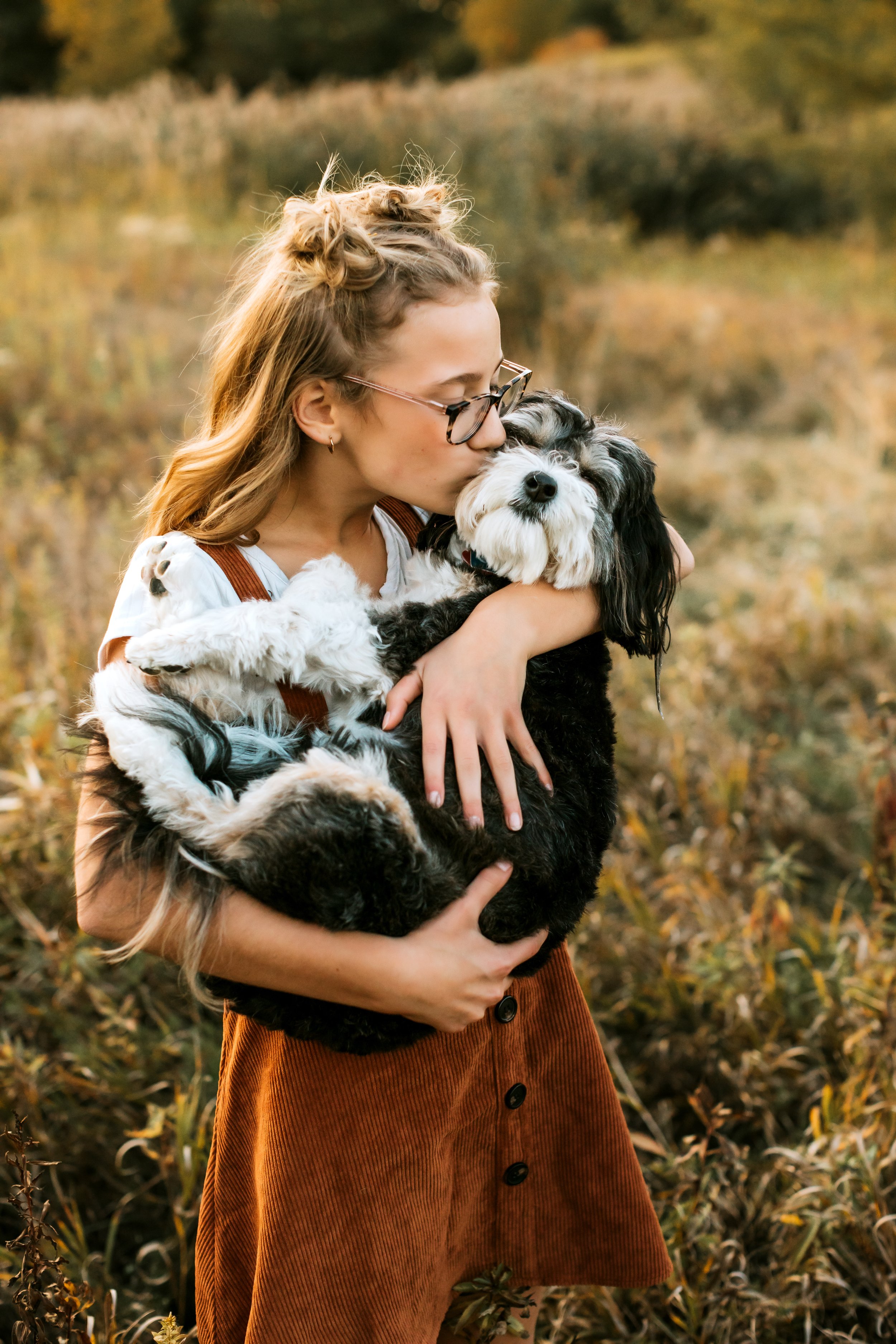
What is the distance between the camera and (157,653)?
5.35ft

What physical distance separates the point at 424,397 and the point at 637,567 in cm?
59

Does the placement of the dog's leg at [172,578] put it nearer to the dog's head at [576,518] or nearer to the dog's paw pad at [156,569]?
the dog's paw pad at [156,569]

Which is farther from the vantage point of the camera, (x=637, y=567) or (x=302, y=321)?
(x=637, y=567)

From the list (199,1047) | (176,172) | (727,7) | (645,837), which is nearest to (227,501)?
(199,1047)

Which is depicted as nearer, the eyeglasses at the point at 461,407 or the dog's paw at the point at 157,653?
the dog's paw at the point at 157,653

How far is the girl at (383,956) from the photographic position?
1.50m

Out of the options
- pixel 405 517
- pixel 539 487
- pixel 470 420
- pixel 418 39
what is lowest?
pixel 405 517

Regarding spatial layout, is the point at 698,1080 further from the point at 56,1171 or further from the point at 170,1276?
the point at 56,1171

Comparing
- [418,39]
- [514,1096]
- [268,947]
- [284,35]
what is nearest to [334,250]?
[268,947]

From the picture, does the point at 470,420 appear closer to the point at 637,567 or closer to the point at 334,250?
the point at 334,250

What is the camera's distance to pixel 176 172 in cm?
1136

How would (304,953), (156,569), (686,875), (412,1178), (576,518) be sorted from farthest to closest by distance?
1. (686,875)
2. (576,518)
3. (156,569)
4. (412,1178)
5. (304,953)

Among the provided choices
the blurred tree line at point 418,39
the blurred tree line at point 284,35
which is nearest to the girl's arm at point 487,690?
the blurred tree line at point 418,39

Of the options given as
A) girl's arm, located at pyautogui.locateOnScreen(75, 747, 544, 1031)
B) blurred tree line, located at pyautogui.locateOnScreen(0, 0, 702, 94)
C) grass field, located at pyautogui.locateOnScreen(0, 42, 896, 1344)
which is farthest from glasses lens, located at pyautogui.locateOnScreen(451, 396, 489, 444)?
blurred tree line, located at pyautogui.locateOnScreen(0, 0, 702, 94)
